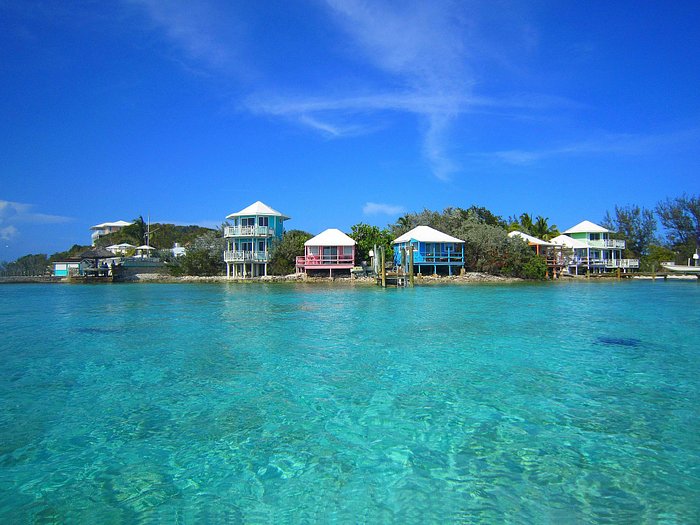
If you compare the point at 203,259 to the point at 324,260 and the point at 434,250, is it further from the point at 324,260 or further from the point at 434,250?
the point at 434,250

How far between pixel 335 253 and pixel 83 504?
38.0 m

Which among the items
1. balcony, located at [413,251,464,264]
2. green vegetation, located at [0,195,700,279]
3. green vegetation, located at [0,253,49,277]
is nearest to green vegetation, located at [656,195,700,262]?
green vegetation, located at [0,195,700,279]

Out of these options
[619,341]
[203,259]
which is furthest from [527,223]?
[619,341]

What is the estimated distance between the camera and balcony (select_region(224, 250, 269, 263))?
1694 inches

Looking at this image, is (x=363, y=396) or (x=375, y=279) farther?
(x=375, y=279)

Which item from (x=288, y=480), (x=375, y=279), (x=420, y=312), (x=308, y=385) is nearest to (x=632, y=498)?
(x=288, y=480)

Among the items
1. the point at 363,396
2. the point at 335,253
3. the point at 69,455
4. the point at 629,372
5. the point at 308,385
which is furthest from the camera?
the point at 335,253

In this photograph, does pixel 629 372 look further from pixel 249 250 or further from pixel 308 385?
pixel 249 250

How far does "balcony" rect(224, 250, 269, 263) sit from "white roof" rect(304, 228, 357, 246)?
4.54 meters

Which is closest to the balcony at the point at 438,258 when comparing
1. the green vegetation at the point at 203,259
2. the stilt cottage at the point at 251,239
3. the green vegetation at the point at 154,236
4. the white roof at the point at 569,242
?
the stilt cottage at the point at 251,239

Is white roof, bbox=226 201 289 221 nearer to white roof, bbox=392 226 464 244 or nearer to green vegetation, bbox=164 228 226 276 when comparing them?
green vegetation, bbox=164 228 226 276

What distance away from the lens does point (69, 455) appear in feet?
18.6

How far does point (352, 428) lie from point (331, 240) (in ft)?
116

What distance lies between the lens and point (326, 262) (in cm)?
4153
